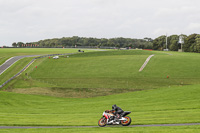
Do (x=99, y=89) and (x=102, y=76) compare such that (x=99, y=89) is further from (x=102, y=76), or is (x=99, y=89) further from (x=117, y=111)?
(x=117, y=111)

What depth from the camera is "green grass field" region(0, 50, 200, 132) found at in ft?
103

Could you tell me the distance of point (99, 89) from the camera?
5984 centimetres

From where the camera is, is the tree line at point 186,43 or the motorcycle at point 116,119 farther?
the tree line at point 186,43

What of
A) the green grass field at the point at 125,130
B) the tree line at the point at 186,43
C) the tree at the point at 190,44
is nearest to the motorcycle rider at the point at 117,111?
the green grass field at the point at 125,130

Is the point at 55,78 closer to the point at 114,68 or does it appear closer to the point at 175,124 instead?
the point at 114,68

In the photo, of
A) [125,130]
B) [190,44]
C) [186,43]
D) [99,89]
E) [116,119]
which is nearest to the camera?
[125,130]

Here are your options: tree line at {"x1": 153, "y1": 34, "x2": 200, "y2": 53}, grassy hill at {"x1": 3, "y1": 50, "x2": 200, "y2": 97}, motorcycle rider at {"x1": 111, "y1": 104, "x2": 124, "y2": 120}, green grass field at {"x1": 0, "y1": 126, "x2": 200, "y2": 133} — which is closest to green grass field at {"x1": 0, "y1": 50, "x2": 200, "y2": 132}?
grassy hill at {"x1": 3, "y1": 50, "x2": 200, "y2": 97}

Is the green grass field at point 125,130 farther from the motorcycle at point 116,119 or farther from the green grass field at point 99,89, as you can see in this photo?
the motorcycle at point 116,119

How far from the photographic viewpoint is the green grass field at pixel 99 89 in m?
31.4

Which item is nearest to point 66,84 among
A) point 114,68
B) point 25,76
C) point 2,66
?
point 25,76

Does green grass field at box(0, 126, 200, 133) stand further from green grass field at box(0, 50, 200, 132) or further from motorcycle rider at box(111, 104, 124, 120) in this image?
motorcycle rider at box(111, 104, 124, 120)

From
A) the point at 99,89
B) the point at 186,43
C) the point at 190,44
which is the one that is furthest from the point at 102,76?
the point at 186,43

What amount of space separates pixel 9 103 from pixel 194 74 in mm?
53265

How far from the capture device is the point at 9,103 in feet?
139
